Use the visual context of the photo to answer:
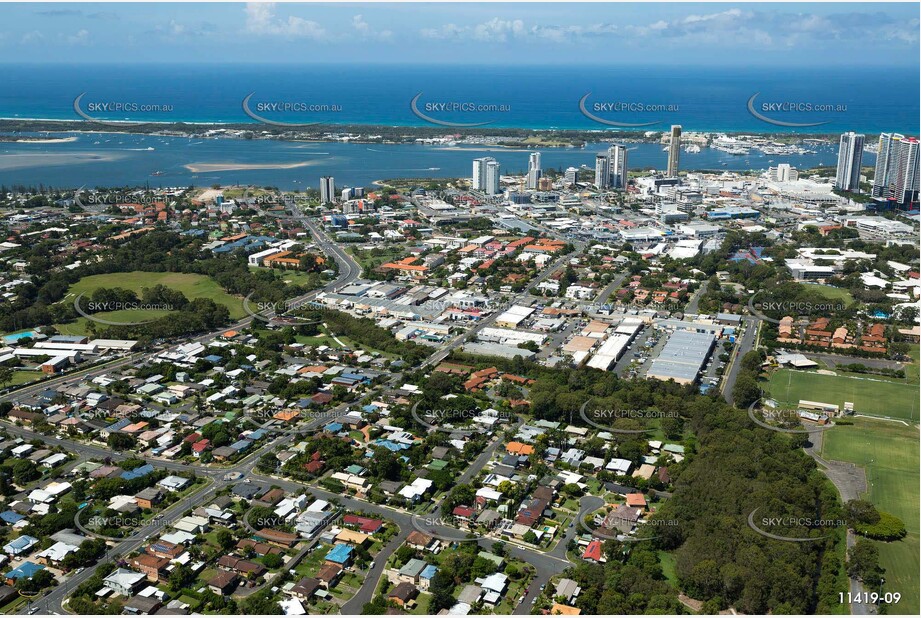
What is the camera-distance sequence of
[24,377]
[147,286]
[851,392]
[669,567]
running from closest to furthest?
[669,567]
[851,392]
[24,377]
[147,286]

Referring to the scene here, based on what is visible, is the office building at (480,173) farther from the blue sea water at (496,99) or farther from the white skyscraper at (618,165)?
the blue sea water at (496,99)

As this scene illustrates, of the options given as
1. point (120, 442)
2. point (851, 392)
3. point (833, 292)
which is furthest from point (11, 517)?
point (833, 292)

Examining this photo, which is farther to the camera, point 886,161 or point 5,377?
point 886,161

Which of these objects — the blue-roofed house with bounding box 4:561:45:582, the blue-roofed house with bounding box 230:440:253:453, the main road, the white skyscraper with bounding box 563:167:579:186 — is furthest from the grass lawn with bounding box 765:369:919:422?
the white skyscraper with bounding box 563:167:579:186

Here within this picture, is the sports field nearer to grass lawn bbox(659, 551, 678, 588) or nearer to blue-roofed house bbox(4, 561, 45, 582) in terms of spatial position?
blue-roofed house bbox(4, 561, 45, 582)

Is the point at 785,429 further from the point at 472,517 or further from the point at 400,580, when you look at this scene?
the point at 400,580

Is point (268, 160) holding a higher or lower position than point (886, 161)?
lower

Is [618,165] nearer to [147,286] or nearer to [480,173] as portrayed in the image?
[480,173]
